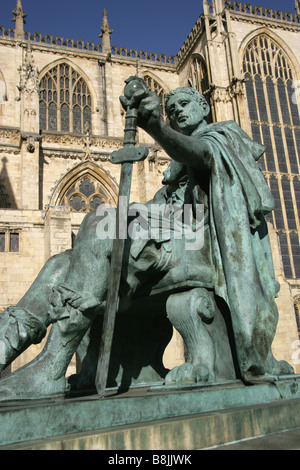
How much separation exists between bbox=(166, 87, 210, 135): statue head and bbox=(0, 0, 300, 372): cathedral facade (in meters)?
12.6

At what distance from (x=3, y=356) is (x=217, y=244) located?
1082 millimetres

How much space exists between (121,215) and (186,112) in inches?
41.9

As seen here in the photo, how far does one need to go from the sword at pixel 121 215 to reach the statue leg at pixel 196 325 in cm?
37

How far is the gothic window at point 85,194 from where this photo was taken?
20.4 metres

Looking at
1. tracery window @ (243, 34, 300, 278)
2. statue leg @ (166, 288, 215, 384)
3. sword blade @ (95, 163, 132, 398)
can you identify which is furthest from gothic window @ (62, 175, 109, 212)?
sword blade @ (95, 163, 132, 398)

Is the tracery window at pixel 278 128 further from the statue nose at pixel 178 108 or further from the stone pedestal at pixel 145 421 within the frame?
the stone pedestal at pixel 145 421

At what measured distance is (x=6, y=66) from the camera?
24.9 m

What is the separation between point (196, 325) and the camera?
6.88ft

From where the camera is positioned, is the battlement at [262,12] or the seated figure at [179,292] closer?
the seated figure at [179,292]

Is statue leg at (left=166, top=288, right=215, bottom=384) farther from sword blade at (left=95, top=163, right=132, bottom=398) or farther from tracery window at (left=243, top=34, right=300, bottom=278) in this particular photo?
tracery window at (left=243, top=34, right=300, bottom=278)

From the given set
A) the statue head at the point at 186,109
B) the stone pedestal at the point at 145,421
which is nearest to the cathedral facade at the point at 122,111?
the statue head at the point at 186,109

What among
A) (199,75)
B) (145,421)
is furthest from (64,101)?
(145,421)

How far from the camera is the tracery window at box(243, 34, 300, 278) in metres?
23.6

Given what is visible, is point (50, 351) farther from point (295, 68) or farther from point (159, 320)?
point (295, 68)
